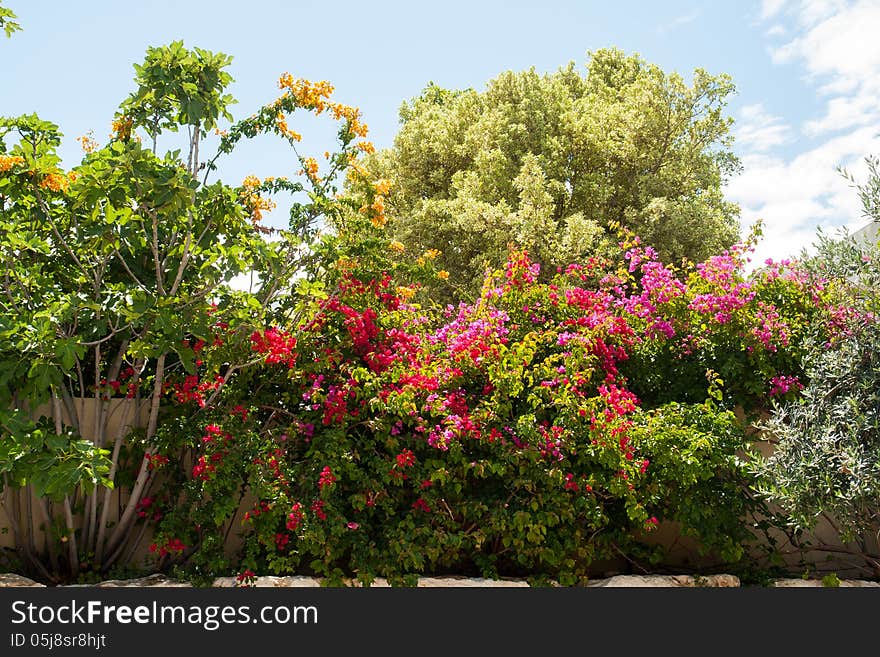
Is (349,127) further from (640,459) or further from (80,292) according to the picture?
(640,459)

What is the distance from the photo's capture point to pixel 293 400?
6.45 metres

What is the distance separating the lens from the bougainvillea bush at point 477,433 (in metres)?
5.94

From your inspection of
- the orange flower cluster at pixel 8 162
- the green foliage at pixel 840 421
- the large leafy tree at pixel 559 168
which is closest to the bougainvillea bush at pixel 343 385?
the orange flower cluster at pixel 8 162

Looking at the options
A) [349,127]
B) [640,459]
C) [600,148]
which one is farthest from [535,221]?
[640,459]

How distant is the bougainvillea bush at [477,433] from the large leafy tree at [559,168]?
315 inches

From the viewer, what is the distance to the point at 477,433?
237 inches

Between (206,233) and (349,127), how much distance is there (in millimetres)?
1945

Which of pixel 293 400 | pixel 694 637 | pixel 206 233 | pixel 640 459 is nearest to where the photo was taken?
pixel 694 637

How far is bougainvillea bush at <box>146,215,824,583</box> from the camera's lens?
19.5ft

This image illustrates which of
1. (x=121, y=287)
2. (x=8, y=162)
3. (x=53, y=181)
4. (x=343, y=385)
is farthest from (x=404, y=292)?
(x=8, y=162)

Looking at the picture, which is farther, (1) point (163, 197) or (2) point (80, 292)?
(2) point (80, 292)

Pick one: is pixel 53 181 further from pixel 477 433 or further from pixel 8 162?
pixel 477 433

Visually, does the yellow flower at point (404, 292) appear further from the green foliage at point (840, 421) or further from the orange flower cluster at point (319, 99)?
the green foliage at point (840, 421)

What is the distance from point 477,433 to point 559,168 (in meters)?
11.9
